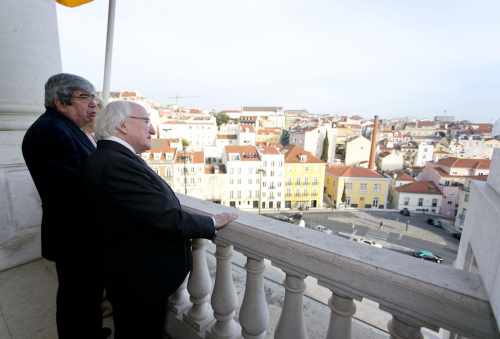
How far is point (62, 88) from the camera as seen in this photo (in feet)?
5.23

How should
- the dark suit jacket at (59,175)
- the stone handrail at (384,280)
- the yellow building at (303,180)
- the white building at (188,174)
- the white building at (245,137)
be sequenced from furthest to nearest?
the white building at (245,137) < the yellow building at (303,180) < the white building at (188,174) < the dark suit jacket at (59,175) < the stone handrail at (384,280)

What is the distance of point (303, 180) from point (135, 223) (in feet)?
109

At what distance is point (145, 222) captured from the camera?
1139 millimetres

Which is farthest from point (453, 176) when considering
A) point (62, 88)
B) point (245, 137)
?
point (62, 88)

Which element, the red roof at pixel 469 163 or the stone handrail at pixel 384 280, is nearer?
Result: the stone handrail at pixel 384 280

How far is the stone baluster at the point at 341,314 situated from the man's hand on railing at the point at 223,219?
539 mm

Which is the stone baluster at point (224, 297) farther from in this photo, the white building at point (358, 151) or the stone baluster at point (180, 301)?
the white building at point (358, 151)

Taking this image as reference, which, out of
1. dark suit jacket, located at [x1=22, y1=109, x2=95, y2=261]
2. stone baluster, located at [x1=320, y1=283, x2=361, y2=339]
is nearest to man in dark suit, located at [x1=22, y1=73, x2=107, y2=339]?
dark suit jacket, located at [x1=22, y1=109, x2=95, y2=261]

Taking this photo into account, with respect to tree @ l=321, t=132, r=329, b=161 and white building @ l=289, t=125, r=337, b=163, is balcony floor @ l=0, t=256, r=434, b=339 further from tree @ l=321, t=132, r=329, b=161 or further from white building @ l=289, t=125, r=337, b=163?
white building @ l=289, t=125, r=337, b=163

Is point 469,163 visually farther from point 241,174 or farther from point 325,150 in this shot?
point 241,174

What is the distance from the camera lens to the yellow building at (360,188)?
3247cm

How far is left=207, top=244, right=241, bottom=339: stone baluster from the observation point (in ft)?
4.51

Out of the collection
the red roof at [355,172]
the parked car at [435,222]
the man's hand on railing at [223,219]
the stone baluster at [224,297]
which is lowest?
the parked car at [435,222]

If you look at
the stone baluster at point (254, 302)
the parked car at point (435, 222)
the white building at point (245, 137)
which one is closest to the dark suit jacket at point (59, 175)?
the stone baluster at point (254, 302)
